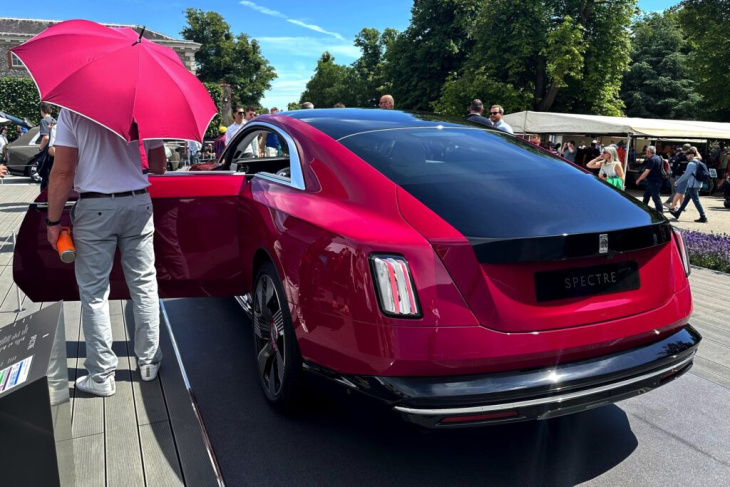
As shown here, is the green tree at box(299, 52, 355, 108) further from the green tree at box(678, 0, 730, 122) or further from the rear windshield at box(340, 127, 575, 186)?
the rear windshield at box(340, 127, 575, 186)

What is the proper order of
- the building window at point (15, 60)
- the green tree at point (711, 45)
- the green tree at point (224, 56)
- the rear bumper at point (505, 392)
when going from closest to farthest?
the rear bumper at point (505, 392), the building window at point (15, 60), the green tree at point (711, 45), the green tree at point (224, 56)

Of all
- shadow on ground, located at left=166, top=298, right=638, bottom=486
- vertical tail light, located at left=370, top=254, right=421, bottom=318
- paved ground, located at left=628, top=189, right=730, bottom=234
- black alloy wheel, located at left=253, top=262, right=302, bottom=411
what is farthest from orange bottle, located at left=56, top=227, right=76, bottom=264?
paved ground, located at left=628, top=189, right=730, bottom=234

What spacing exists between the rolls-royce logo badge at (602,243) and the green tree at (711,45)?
1407 inches

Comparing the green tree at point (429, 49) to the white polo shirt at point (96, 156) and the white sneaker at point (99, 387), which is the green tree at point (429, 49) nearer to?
the white polo shirt at point (96, 156)

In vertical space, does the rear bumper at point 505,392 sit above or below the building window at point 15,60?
below

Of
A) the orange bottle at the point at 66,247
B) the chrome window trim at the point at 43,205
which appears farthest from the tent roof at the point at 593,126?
the orange bottle at the point at 66,247

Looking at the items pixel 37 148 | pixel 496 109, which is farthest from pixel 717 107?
pixel 37 148

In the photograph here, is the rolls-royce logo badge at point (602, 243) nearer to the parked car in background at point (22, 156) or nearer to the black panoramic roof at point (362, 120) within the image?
the black panoramic roof at point (362, 120)

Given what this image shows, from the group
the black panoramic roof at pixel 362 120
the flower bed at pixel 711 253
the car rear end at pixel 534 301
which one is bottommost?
the flower bed at pixel 711 253

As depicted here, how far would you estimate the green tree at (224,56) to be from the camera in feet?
225

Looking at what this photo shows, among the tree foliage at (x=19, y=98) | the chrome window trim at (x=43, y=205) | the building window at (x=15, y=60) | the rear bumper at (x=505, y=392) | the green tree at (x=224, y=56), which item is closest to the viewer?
the rear bumper at (x=505, y=392)

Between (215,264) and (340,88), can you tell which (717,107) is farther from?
(340,88)

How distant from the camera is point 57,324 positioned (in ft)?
7.47

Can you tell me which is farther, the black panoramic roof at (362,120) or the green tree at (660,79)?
the green tree at (660,79)
